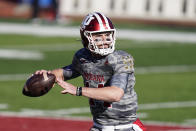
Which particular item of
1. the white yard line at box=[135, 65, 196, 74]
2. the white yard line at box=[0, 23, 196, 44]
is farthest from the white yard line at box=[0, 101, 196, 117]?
the white yard line at box=[0, 23, 196, 44]

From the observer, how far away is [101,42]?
7.30 metres

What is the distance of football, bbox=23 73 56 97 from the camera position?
7.31 metres

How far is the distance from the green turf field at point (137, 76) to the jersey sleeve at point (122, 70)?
97cm

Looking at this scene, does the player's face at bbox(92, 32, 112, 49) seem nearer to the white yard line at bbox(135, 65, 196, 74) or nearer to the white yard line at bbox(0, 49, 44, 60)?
the white yard line at bbox(135, 65, 196, 74)

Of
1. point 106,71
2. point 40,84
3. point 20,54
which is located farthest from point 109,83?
point 20,54

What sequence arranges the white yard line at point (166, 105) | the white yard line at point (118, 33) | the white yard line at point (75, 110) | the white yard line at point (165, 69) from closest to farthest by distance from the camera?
the white yard line at point (75, 110) < the white yard line at point (166, 105) < the white yard line at point (165, 69) < the white yard line at point (118, 33)

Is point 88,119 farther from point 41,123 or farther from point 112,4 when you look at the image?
point 112,4

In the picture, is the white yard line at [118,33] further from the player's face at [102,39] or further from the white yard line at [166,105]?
the player's face at [102,39]

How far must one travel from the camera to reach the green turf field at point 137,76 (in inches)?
546

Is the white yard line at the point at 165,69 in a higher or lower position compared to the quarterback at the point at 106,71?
lower

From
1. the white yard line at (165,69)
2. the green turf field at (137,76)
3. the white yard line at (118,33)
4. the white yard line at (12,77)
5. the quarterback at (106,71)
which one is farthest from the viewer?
the white yard line at (118,33)

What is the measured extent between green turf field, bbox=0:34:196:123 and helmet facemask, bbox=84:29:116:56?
78cm

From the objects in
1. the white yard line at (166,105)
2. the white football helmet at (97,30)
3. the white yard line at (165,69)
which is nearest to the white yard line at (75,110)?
the white yard line at (166,105)

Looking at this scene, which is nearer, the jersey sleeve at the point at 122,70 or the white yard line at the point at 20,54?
the jersey sleeve at the point at 122,70
